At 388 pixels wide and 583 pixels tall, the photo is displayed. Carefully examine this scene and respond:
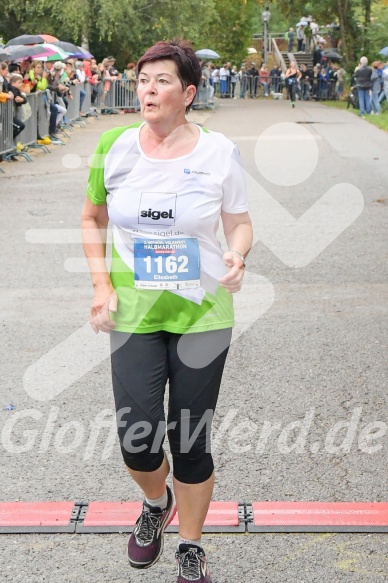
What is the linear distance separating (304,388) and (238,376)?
18.4 inches

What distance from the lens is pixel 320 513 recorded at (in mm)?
4480

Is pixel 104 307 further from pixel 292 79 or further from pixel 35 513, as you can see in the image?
pixel 292 79

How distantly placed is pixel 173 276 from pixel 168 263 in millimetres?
51

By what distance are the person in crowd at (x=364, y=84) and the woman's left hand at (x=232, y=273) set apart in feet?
105

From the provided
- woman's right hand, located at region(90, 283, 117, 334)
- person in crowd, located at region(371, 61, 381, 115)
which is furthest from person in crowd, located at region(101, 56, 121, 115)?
woman's right hand, located at region(90, 283, 117, 334)

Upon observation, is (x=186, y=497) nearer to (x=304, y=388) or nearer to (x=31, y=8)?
(x=304, y=388)

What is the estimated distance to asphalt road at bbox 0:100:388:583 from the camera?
4.10 meters

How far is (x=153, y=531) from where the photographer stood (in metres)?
3.96

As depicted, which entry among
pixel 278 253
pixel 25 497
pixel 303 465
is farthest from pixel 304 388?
pixel 278 253

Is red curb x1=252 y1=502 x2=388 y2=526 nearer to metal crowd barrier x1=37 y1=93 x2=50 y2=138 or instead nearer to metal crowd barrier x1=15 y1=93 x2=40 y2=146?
metal crowd barrier x1=15 y1=93 x2=40 y2=146

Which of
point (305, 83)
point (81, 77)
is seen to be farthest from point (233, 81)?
point (81, 77)

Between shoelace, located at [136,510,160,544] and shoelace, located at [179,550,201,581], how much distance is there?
0.59ft

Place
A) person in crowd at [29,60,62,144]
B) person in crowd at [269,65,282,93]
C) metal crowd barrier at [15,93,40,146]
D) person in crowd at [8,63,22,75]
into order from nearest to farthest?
metal crowd barrier at [15,93,40,146], person in crowd at [8,63,22,75], person in crowd at [29,60,62,144], person in crowd at [269,65,282,93]

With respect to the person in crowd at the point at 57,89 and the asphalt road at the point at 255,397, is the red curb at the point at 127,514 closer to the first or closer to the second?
the asphalt road at the point at 255,397
